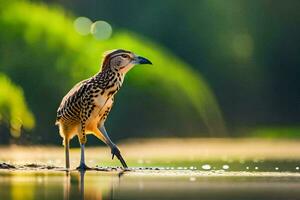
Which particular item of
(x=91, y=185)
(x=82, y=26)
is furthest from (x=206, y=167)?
(x=82, y=26)

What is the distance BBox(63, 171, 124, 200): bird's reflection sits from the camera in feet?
49.6

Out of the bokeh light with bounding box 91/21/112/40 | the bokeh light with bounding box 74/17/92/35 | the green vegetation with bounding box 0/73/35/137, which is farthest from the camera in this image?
the bokeh light with bounding box 91/21/112/40

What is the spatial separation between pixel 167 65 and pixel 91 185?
13738mm

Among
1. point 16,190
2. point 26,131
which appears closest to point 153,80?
point 26,131

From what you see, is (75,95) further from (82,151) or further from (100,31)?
(100,31)

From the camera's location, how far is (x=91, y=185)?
54.0 feet

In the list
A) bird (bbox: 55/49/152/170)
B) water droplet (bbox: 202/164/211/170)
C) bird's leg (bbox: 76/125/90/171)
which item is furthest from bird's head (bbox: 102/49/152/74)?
water droplet (bbox: 202/164/211/170)

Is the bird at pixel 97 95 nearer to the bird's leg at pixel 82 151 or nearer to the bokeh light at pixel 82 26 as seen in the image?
the bird's leg at pixel 82 151

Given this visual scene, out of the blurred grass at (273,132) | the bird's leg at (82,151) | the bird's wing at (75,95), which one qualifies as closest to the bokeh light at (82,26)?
the blurred grass at (273,132)

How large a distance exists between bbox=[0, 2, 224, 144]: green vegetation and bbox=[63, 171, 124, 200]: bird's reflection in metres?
6.60

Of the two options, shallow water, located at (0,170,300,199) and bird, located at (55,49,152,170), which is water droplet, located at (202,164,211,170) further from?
bird, located at (55,49,152,170)

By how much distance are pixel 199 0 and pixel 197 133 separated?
914 cm

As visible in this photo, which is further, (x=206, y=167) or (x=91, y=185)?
(x=206, y=167)

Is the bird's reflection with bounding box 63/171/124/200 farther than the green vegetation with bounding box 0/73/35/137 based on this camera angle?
No
